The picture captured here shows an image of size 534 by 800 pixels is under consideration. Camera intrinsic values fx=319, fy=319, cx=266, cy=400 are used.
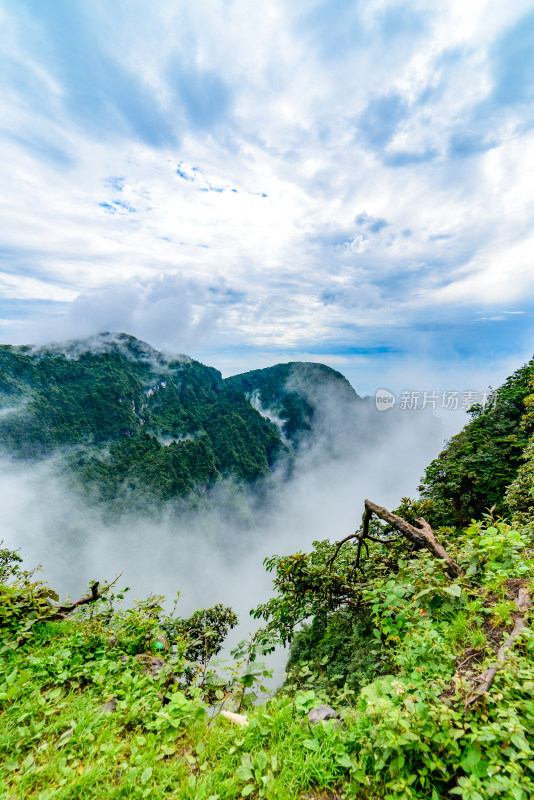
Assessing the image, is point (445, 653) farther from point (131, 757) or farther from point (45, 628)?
point (45, 628)

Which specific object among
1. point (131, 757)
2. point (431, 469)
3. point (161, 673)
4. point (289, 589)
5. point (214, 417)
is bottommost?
point (214, 417)

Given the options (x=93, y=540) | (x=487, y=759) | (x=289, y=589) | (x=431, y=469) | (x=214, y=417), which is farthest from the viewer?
(x=214, y=417)

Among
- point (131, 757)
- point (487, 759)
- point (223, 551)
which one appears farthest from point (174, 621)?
point (223, 551)

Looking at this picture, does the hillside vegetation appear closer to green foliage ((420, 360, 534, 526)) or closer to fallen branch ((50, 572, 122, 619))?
fallen branch ((50, 572, 122, 619))

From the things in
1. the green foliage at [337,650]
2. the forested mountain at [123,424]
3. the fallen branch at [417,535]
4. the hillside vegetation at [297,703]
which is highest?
the fallen branch at [417,535]

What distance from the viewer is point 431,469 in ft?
77.7

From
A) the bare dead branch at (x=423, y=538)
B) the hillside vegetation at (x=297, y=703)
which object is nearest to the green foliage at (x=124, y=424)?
the hillside vegetation at (x=297, y=703)

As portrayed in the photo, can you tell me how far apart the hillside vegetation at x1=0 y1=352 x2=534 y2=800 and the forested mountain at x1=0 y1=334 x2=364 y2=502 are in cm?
12058

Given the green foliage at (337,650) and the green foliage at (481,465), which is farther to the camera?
the green foliage at (481,465)

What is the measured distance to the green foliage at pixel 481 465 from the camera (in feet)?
61.4

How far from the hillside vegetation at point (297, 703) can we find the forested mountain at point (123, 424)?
4747 inches

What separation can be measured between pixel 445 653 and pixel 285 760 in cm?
185

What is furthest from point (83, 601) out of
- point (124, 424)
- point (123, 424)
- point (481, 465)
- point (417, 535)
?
point (123, 424)

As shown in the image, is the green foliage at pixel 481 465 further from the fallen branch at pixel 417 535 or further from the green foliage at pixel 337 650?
the fallen branch at pixel 417 535
